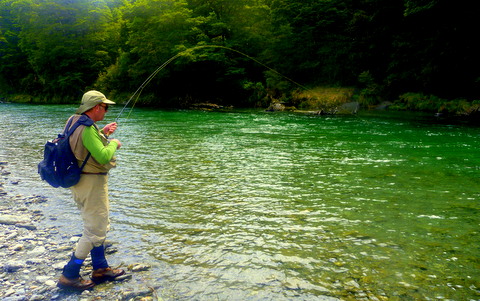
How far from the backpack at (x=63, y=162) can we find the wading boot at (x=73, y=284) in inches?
36.8

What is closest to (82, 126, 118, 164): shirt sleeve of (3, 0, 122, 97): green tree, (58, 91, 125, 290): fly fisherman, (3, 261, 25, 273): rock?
(58, 91, 125, 290): fly fisherman

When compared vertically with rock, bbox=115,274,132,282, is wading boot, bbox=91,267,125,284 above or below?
above

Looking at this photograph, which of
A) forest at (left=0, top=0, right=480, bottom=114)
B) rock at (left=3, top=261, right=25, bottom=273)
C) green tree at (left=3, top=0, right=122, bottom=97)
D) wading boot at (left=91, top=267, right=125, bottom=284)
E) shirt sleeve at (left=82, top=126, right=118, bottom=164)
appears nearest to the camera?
shirt sleeve at (left=82, top=126, right=118, bottom=164)

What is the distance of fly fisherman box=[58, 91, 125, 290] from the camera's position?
333cm

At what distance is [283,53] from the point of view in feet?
122

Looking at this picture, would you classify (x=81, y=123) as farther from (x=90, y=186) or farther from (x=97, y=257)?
(x=97, y=257)

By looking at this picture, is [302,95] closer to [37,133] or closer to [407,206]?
[37,133]

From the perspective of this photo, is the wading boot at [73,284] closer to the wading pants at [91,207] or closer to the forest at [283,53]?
the wading pants at [91,207]

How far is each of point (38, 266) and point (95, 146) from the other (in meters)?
1.66

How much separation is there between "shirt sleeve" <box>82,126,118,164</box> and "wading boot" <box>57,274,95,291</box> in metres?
1.19

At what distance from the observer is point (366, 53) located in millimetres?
34344

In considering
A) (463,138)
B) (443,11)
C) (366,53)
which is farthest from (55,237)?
(366,53)

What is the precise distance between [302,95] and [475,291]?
31139 mm

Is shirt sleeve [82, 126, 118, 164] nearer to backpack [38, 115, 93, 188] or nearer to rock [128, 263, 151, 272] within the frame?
backpack [38, 115, 93, 188]
